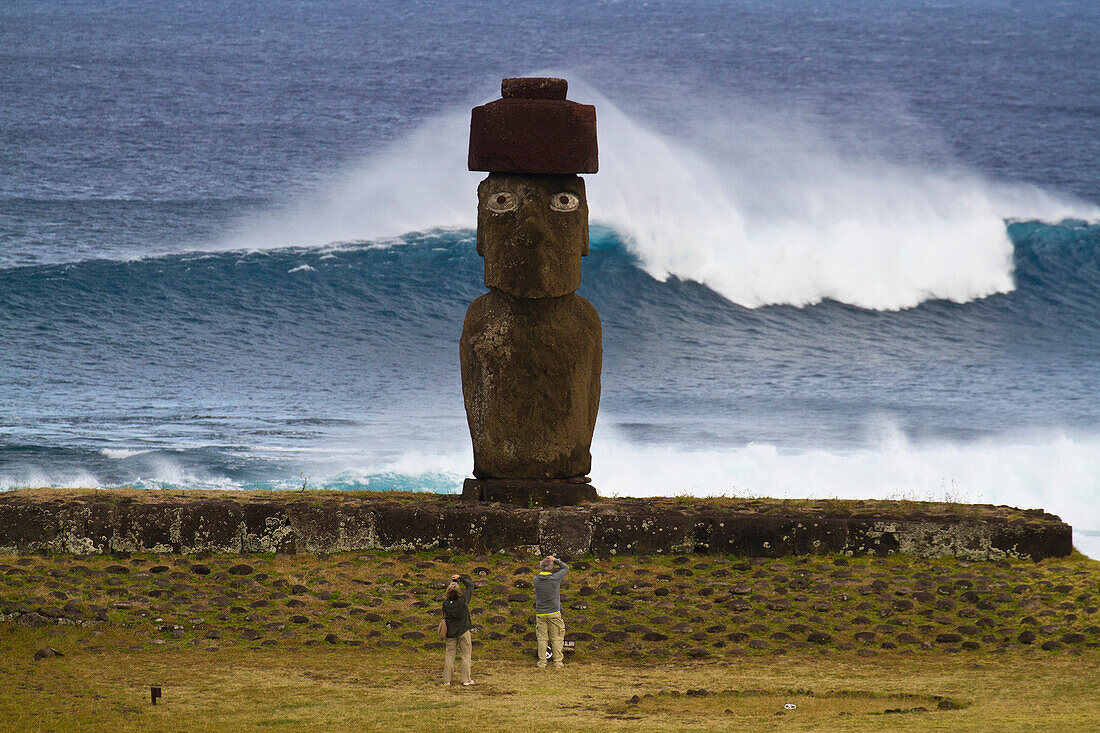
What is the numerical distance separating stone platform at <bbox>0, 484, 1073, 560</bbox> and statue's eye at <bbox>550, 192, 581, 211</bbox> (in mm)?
2489

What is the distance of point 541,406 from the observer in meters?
11.0

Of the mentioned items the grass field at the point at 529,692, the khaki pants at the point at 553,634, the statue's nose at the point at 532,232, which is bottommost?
the grass field at the point at 529,692

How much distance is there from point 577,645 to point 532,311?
291 cm

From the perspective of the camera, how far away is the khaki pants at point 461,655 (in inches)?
339

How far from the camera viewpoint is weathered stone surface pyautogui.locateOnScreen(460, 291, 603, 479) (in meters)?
10.9

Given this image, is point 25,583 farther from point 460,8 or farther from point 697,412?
point 460,8

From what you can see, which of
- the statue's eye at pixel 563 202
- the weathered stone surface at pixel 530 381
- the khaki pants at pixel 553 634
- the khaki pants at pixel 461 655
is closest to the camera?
the khaki pants at pixel 461 655

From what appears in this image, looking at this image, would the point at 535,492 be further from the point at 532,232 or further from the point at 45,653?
the point at 45,653

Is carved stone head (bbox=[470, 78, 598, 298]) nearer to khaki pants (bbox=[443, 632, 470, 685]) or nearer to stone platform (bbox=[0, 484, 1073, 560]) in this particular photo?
stone platform (bbox=[0, 484, 1073, 560])

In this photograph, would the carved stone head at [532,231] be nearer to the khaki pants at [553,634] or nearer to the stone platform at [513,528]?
the stone platform at [513,528]

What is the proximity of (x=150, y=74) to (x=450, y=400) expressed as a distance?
25.4 m

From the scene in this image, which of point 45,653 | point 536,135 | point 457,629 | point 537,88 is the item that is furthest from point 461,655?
point 537,88

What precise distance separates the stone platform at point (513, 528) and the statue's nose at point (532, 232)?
2.20 metres

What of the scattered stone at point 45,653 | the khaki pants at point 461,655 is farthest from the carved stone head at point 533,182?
the scattered stone at point 45,653
